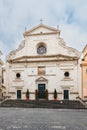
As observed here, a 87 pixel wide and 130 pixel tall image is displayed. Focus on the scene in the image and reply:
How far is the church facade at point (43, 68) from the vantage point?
110 ft

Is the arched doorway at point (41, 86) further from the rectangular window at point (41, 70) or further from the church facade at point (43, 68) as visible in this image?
the rectangular window at point (41, 70)

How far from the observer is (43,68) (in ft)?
113

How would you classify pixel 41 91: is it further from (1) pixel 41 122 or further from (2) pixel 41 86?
(1) pixel 41 122

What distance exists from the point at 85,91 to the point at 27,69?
9.66 metres

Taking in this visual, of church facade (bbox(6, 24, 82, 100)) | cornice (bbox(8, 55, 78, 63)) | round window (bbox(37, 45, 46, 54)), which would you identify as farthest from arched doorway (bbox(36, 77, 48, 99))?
round window (bbox(37, 45, 46, 54))

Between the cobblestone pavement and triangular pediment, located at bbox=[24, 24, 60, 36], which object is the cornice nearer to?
triangular pediment, located at bbox=[24, 24, 60, 36]

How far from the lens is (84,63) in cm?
3444

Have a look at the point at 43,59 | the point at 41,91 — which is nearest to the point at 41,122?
the point at 41,91

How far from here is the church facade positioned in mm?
33500

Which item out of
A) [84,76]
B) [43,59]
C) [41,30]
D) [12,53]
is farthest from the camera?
[12,53]

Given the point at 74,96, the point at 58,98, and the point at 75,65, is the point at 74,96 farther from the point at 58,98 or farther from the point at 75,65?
the point at 75,65

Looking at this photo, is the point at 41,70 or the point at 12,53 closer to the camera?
the point at 41,70

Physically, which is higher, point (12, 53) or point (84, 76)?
point (12, 53)

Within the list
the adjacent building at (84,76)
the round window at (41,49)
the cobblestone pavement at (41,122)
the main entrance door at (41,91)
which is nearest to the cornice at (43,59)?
the round window at (41,49)
